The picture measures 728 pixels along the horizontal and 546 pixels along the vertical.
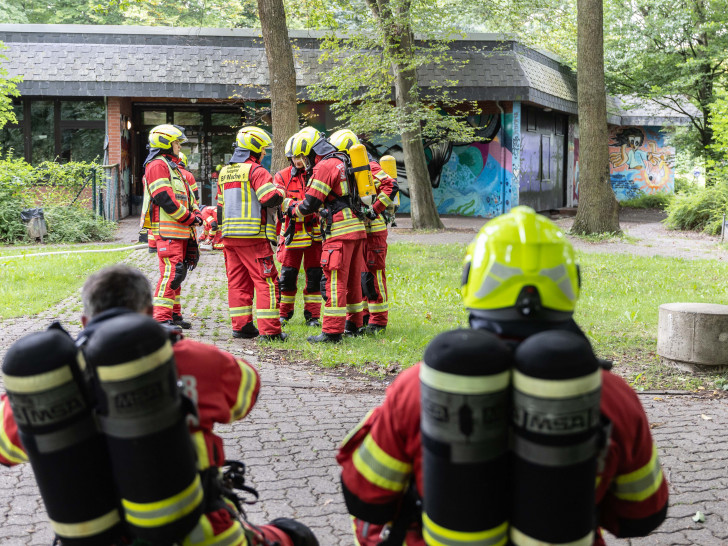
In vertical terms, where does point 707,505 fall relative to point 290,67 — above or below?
below

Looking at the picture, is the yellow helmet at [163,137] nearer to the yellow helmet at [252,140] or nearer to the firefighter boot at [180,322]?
the yellow helmet at [252,140]

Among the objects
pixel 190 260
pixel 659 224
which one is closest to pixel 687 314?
pixel 190 260

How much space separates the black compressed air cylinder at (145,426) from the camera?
6.47 feet

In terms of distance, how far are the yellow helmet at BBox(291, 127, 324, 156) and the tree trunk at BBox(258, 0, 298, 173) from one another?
4685mm

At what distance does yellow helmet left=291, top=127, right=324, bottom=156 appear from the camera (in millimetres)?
7746

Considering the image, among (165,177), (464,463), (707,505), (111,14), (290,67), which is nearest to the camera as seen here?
(464,463)

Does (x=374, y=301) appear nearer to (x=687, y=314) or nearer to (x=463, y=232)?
(x=687, y=314)

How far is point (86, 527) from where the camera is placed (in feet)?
7.05

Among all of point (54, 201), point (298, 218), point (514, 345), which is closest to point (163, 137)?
point (298, 218)

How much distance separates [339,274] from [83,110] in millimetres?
17757

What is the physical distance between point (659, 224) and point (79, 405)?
23644 mm

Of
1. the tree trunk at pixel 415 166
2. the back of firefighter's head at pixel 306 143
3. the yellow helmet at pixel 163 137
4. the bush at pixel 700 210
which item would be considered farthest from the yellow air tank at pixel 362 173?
the bush at pixel 700 210

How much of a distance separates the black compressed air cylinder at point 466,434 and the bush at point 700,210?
19.4 metres

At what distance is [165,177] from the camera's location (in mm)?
8305
